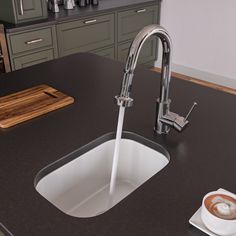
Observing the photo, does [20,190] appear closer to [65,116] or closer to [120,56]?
[65,116]

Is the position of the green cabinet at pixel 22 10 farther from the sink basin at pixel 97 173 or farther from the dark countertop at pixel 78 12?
the sink basin at pixel 97 173

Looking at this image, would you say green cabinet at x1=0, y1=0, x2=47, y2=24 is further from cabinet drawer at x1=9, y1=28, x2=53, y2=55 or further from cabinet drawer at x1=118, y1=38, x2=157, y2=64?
cabinet drawer at x1=118, y1=38, x2=157, y2=64

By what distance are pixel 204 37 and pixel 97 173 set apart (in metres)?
2.94

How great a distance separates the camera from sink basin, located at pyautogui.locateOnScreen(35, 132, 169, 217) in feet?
3.27

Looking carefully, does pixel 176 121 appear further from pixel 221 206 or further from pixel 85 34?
pixel 85 34

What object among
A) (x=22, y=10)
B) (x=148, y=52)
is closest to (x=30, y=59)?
(x=22, y=10)

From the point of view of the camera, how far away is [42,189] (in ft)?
3.12

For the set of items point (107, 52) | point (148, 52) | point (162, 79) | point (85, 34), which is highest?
point (162, 79)

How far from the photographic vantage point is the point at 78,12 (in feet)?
10.2

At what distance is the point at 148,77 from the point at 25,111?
593 mm

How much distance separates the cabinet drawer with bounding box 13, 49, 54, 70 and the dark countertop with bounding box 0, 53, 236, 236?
4.06 feet

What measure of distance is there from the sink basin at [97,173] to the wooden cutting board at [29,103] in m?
0.26

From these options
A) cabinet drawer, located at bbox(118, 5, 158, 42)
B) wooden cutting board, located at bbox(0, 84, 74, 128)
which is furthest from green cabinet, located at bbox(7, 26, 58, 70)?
wooden cutting board, located at bbox(0, 84, 74, 128)

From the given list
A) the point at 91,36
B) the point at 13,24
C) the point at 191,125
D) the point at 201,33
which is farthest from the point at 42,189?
the point at 201,33
